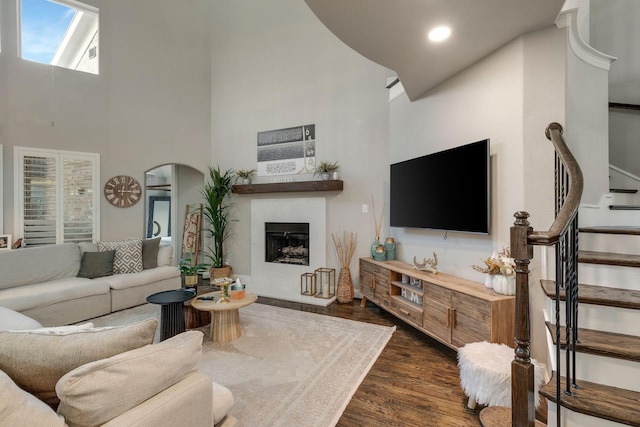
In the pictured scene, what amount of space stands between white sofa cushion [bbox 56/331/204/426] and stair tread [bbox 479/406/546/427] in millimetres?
1660

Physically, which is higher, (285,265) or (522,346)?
(522,346)

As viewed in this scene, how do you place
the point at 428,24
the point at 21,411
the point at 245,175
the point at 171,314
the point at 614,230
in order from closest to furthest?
the point at 21,411, the point at 614,230, the point at 428,24, the point at 171,314, the point at 245,175

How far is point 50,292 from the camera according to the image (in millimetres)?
3301

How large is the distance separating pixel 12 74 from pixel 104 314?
3541mm

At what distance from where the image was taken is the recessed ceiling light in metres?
2.25

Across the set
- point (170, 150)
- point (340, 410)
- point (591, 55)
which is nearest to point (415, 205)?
point (591, 55)

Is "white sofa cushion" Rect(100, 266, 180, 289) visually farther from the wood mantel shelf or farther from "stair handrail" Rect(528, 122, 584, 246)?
"stair handrail" Rect(528, 122, 584, 246)

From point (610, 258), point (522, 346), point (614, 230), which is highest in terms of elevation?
point (614, 230)

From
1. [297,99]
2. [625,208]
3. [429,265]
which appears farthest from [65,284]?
[625,208]

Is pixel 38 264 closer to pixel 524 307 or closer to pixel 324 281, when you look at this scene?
pixel 324 281

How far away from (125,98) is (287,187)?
3150 millimetres

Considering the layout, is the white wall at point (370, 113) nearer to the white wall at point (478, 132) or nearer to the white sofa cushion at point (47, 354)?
the white wall at point (478, 132)

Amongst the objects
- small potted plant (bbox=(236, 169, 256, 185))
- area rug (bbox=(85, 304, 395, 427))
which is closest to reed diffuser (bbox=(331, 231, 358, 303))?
area rug (bbox=(85, 304, 395, 427))

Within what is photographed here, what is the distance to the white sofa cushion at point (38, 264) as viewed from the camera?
11.3 ft
